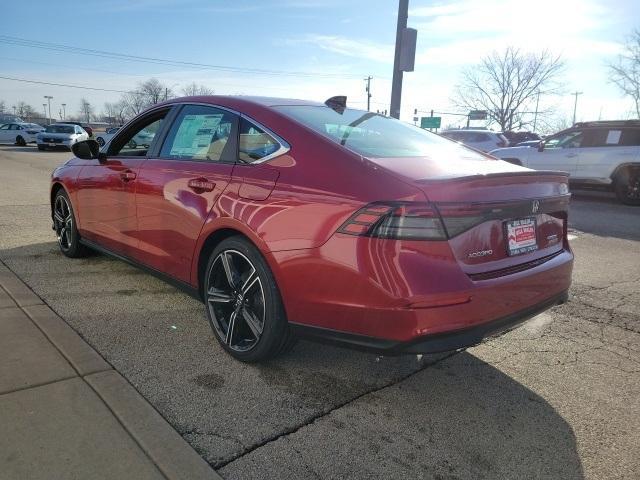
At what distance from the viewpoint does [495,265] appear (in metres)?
2.44

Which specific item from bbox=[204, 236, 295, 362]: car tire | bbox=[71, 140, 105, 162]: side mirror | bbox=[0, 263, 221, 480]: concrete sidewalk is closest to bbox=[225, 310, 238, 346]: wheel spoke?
bbox=[204, 236, 295, 362]: car tire

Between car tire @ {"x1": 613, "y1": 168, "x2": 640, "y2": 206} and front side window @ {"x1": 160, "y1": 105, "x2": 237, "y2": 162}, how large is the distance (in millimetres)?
Result: 10540

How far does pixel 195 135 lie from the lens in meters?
3.48

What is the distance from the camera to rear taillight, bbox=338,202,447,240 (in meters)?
2.22

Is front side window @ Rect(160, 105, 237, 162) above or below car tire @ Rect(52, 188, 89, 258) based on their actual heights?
above

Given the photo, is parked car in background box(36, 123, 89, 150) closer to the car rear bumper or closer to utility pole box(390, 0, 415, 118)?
utility pole box(390, 0, 415, 118)

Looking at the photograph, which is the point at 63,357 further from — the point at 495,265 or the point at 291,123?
the point at 495,265

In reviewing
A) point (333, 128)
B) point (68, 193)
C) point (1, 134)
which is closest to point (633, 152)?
point (333, 128)

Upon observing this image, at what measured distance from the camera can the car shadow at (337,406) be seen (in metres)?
2.19

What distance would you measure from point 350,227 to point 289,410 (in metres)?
0.98

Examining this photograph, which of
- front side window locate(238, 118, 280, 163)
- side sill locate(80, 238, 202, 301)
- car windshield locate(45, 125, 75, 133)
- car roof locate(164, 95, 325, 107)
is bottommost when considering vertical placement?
side sill locate(80, 238, 202, 301)

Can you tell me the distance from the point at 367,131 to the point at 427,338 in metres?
1.49

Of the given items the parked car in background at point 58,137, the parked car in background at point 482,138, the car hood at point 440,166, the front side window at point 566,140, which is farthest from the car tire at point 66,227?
the parked car in background at point 58,137

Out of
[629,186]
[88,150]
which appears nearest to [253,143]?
[88,150]
